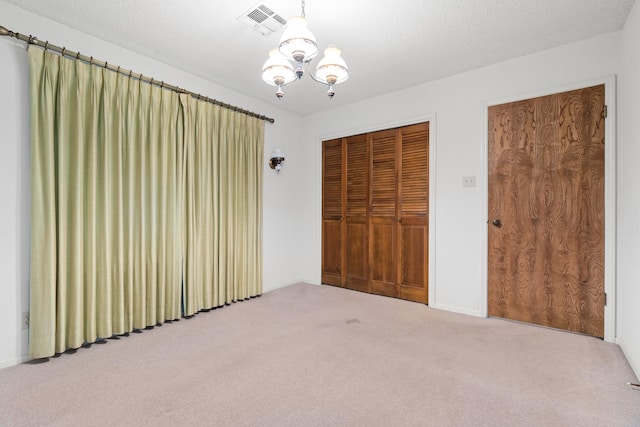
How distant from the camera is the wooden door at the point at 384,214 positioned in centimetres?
383

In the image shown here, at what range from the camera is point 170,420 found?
1.59 metres

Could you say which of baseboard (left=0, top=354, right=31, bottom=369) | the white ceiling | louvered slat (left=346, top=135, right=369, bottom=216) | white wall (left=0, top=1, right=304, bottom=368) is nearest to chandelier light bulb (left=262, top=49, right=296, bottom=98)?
the white ceiling

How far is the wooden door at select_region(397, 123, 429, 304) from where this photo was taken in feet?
11.7

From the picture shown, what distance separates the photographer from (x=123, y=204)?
8.74 ft

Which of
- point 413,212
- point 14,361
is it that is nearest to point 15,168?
point 14,361

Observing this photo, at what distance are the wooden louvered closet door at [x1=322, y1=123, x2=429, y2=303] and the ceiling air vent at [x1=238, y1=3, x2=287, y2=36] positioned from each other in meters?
1.92

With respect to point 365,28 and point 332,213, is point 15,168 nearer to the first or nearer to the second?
point 365,28

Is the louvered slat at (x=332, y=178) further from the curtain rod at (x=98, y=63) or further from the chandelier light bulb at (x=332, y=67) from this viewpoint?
the chandelier light bulb at (x=332, y=67)

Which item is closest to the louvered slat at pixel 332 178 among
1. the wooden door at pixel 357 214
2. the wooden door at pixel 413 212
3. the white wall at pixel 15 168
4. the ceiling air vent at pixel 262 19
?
the wooden door at pixel 357 214

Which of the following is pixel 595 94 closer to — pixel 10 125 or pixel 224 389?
pixel 224 389

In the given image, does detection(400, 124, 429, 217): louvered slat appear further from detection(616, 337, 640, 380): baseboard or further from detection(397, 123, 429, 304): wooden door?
detection(616, 337, 640, 380): baseboard

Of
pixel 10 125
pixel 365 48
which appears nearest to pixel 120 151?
pixel 10 125

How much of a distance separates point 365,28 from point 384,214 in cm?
211

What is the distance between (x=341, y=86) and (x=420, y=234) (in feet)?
6.22
